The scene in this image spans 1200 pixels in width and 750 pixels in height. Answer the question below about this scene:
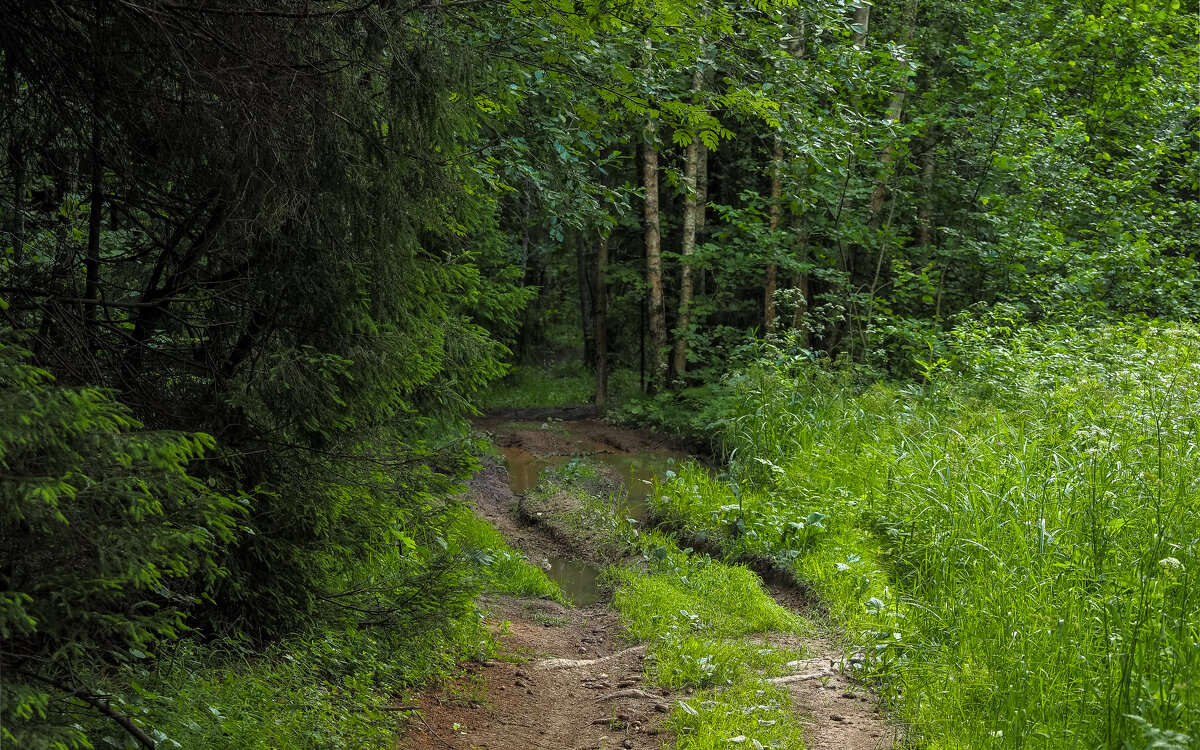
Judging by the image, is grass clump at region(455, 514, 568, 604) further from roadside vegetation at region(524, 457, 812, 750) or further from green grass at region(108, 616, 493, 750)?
green grass at region(108, 616, 493, 750)

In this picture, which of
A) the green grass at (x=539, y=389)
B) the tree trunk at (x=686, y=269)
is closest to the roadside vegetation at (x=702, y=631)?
the tree trunk at (x=686, y=269)

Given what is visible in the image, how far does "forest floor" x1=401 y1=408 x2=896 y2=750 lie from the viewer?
4.68 meters

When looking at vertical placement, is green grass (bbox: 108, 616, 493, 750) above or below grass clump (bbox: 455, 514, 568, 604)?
above

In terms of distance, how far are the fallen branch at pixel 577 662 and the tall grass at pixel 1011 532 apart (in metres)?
1.57

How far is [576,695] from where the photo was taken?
5.62 meters

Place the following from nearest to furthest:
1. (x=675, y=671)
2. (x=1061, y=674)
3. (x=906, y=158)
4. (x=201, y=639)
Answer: (x=1061, y=674), (x=201, y=639), (x=675, y=671), (x=906, y=158)

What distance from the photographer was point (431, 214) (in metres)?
4.79

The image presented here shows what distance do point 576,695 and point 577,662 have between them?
61 cm

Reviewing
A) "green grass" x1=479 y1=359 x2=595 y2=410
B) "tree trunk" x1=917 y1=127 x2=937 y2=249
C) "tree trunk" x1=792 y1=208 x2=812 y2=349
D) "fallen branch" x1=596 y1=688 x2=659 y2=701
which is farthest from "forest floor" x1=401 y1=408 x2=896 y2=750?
"green grass" x1=479 y1=359 x2=595 y2=410

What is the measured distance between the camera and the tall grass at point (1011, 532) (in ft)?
11.9

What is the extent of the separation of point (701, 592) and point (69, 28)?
19.3ft

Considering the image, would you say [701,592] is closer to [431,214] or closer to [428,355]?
[428,355]

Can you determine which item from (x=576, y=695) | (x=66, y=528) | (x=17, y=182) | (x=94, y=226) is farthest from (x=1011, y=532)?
(x=17, y=182)

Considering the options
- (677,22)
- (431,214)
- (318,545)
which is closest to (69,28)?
(431,214)
